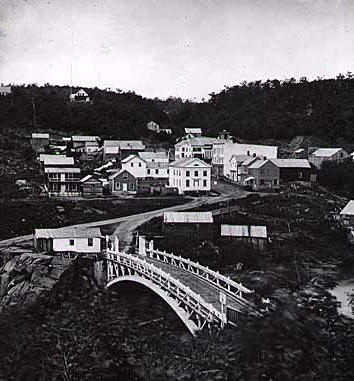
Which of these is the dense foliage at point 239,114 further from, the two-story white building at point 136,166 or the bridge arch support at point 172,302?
the bridge arch support at point 172,302

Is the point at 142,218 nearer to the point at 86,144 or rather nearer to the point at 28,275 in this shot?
the point at 28,275

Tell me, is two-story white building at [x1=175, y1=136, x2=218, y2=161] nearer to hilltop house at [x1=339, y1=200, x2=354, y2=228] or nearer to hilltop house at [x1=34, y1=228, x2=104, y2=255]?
hilltop house at [x1=339, y1=200, x2=354, y2=228]

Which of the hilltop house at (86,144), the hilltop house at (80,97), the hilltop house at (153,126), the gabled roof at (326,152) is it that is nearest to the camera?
the gabled roof at (326,152)

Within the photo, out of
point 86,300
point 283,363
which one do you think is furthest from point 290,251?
point 283,363

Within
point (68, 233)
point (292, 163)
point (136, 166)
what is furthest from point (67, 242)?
point (292, 163)

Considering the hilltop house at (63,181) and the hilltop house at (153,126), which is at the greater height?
the hilltop house at (153,126)

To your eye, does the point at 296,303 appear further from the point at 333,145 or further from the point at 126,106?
the point at 126,106

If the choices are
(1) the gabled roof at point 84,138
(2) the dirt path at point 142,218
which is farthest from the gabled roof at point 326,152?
(1) the gabled roof at point 84,138
